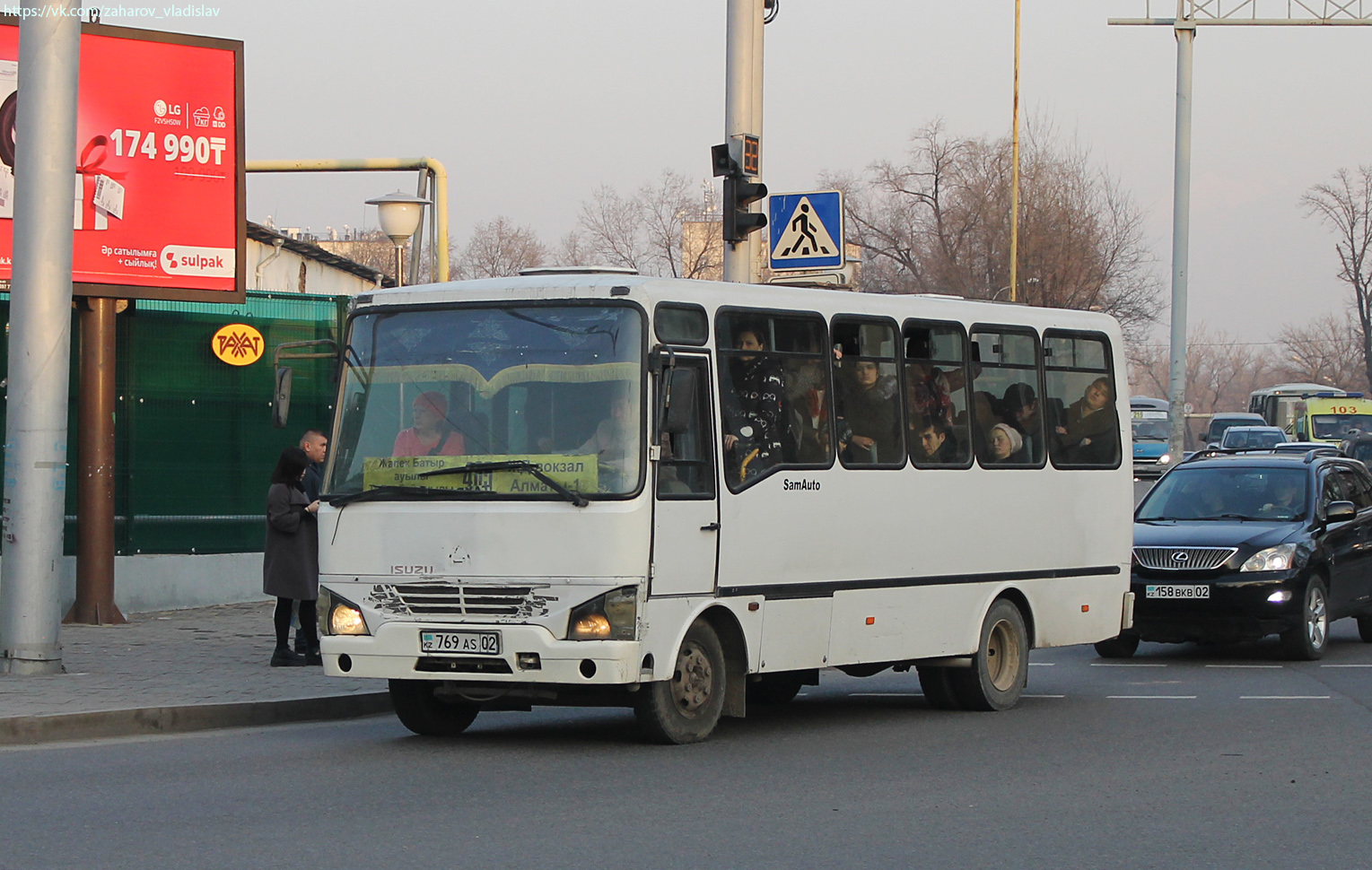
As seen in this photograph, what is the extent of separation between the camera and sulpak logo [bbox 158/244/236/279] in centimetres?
1673

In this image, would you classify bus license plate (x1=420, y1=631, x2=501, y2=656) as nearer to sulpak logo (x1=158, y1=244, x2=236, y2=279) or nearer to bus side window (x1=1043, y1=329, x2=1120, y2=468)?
bus side window (x1=1043, y1=329, x2=1120, y2=468)

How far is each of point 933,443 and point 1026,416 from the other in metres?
1.19

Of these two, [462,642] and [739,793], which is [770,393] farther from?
[739,793]

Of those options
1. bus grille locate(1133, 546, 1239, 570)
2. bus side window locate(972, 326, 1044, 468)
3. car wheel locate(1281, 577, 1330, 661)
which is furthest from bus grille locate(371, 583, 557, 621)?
car wheel locate(1281, 577, 1330, 661)

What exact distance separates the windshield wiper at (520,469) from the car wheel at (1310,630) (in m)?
8.24

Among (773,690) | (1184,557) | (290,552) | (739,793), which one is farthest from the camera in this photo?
(1184,557)

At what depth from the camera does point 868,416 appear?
11484 millimetres

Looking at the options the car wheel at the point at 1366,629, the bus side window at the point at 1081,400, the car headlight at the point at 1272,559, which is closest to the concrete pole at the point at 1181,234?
the car wheel at the point at 1366,629

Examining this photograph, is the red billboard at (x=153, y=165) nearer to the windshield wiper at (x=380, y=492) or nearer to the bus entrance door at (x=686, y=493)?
the windshield wiper at (x=380, y=492)

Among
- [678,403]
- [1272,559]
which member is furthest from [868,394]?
[1272,559]

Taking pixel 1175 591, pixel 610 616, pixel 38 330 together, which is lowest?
pixel 1175 591

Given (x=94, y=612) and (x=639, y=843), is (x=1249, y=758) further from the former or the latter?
(x=94, y=612)

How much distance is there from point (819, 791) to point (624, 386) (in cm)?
247

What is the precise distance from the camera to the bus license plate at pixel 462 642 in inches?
383
